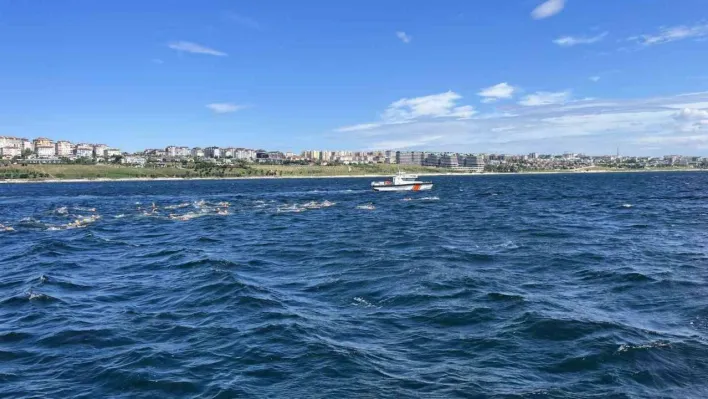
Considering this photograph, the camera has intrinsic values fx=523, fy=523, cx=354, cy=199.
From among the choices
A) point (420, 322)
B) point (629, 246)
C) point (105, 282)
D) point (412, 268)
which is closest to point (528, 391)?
point (420, 322)

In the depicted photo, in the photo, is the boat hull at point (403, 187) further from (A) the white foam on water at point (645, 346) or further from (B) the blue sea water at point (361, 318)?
(A) the white foam on water at point (645, 346)

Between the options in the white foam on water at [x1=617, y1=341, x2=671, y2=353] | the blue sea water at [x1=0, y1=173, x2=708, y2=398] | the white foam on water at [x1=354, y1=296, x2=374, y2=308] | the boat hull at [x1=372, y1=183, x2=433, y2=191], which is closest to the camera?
the blue sea water at [x1=0, y1=173, x2=708, y2=398]

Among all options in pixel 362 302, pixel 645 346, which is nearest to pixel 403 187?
pixel 362 302

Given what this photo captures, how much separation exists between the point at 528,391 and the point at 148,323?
41.0 feet

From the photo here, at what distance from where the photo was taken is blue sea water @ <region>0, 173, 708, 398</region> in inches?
508

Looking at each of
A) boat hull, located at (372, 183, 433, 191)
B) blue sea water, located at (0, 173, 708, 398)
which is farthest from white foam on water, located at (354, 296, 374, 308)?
boat hull, located at (372, 183, 433, 191)

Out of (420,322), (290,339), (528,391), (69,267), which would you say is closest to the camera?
(528,391)

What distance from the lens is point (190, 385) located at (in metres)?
12.7

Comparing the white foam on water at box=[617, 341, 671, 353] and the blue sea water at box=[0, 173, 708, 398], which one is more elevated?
the white foam on water at box=[617, 341, 671, 353]

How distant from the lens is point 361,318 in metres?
18.1

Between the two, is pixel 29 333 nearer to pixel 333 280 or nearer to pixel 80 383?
pixel 80 383

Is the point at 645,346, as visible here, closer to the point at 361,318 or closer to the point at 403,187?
the point at 361,318

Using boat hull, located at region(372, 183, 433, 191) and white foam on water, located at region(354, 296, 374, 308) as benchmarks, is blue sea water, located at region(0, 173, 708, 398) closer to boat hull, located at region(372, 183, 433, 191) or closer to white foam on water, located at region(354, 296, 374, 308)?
white foam on water, located at region(354, 296, 374, 308)

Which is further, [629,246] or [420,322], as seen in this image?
[629,246]
